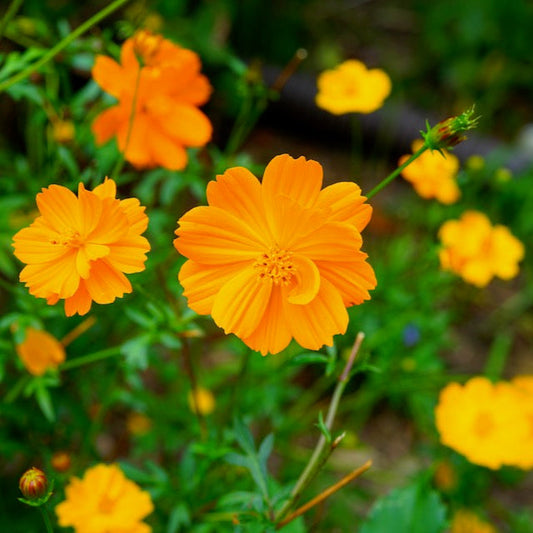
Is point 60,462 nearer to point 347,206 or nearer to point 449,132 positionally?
point 347,206

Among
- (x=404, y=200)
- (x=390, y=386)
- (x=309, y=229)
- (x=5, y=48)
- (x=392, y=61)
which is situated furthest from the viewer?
(x=392, y=61)

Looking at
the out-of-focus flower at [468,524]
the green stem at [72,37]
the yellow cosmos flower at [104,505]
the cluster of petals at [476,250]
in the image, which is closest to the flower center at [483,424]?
the cluster of petals at [476,250]

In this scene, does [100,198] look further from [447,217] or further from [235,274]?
[447,217]

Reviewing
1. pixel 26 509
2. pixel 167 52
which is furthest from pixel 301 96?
pixel 26 509

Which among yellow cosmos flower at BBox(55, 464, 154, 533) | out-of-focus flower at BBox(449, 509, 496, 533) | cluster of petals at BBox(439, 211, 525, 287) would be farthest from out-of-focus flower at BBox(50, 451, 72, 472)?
out-of-focus flower at BBox(449, 509, 496, 533)

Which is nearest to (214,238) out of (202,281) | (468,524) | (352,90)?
(202,281)

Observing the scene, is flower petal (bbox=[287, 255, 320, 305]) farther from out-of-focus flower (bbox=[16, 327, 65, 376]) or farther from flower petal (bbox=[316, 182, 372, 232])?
out-of-focus flower (bbox=[16, 327, 65, 376])
